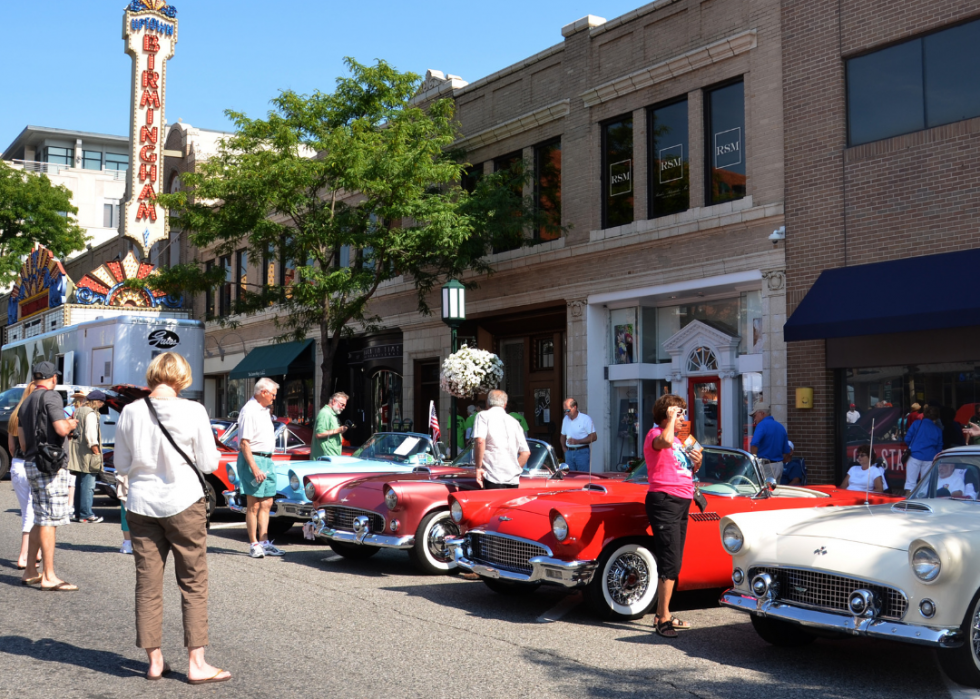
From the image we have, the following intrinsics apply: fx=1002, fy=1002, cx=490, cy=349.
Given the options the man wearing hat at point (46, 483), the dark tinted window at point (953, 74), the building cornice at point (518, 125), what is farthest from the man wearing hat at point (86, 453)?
the dark tinted window at point (953, 74)

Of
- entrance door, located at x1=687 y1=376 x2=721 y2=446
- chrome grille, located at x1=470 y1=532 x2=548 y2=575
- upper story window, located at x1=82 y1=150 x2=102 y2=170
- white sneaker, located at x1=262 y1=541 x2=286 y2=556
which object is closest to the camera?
chrome grille, located at x1=470 y1=532 x2=548 y2=575

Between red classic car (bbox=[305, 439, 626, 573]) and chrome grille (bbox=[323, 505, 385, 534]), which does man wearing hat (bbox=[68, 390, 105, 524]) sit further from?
chrome grille (bbox=[323, 505, 385, 534])

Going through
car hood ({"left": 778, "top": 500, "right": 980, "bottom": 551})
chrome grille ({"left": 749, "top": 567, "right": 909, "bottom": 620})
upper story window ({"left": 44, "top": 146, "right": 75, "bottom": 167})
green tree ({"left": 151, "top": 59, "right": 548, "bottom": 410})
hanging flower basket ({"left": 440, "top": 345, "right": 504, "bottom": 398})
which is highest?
upper story window ({"left": 44, "top": 146, "right": 75, "bottom": 167})

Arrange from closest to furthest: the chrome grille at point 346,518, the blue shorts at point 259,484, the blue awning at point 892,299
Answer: the chrome grille at point 346,518 < the blue shorts at point 259,484 < the blue awning at point 892,299

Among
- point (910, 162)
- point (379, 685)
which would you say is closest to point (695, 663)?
point (379, 685)

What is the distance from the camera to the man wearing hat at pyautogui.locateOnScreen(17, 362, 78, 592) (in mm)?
8219

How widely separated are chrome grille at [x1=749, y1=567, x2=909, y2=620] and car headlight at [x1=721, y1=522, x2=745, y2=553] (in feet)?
0.72

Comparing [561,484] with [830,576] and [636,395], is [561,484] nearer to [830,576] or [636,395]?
[830,576]

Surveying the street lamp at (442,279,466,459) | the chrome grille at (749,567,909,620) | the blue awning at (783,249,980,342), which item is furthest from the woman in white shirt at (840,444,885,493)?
the street lamp at (442,279,466,459)

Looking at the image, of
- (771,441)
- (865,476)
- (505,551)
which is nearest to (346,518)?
(505,551)

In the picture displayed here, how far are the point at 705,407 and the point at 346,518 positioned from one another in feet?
30.2

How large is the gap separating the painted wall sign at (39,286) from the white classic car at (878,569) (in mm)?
28949

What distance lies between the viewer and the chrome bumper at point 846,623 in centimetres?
545

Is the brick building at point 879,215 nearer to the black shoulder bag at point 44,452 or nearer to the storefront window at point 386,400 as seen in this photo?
the black shoulder bag at point 44,452
